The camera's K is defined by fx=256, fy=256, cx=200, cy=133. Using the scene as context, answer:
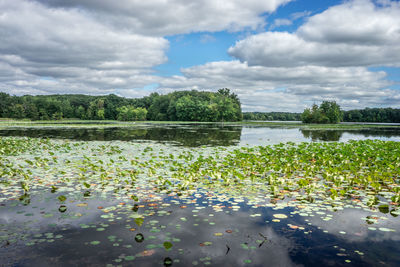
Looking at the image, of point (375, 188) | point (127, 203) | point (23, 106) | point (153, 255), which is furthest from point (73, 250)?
point (23, 106)

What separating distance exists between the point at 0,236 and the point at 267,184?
22.4 ft

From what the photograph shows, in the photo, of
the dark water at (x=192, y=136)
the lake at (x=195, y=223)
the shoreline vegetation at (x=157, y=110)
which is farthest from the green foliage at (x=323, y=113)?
the lake at (x=195, y=223)

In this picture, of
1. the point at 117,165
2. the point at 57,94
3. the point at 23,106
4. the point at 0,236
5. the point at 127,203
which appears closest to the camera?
the point at 0,236

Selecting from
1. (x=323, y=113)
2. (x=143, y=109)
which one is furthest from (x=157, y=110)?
(x=323, y=113)

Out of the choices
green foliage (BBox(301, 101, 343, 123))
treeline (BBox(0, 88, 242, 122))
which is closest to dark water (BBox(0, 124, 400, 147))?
green foliage (BBox(301, 101, 343, 123))

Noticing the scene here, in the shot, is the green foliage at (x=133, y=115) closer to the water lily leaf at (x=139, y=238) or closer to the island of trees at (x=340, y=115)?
the island of trees at (x=340, y=115)

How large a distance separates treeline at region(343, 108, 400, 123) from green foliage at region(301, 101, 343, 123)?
84508 millimetres

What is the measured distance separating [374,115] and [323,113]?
93536mm

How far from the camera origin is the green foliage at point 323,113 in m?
95.4

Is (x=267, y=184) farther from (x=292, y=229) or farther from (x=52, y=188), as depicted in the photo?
(x=52, y=188)

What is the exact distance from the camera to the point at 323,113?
317ft

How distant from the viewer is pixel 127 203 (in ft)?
20.6

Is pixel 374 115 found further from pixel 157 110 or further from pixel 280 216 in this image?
pixel 280 216

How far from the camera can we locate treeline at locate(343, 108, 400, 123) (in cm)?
15845
